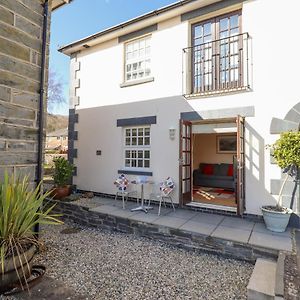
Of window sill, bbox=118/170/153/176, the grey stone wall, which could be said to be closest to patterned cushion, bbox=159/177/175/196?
window sill, bbox=118/170/153/176

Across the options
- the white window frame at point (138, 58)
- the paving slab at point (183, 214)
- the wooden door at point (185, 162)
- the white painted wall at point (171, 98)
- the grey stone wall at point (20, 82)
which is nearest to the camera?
the grey stone wall at point (20, 82)

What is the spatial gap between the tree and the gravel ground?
23194 mm

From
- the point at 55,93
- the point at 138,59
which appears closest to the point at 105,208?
the point at 138,59

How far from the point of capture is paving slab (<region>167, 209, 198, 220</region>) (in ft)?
18.8

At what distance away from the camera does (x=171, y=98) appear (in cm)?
688

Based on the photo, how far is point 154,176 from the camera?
7.11 meters

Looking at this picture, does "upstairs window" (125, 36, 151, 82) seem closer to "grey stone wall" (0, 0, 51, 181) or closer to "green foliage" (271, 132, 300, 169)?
"grey stone wall" (0, 0, 51, 181)

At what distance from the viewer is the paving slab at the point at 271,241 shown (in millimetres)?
3961

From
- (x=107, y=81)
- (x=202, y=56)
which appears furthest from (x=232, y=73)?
(x=107, y=81)

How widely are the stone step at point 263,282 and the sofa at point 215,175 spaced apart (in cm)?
602

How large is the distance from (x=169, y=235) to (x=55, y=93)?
24.7 metres

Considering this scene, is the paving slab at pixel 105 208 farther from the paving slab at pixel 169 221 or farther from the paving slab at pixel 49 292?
the paving slab at pixel 49 292

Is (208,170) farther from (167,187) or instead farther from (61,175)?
(61,175)

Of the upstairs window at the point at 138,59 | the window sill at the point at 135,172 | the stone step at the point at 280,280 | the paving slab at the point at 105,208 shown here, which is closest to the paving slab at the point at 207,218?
the stone step at the point at 280,280
